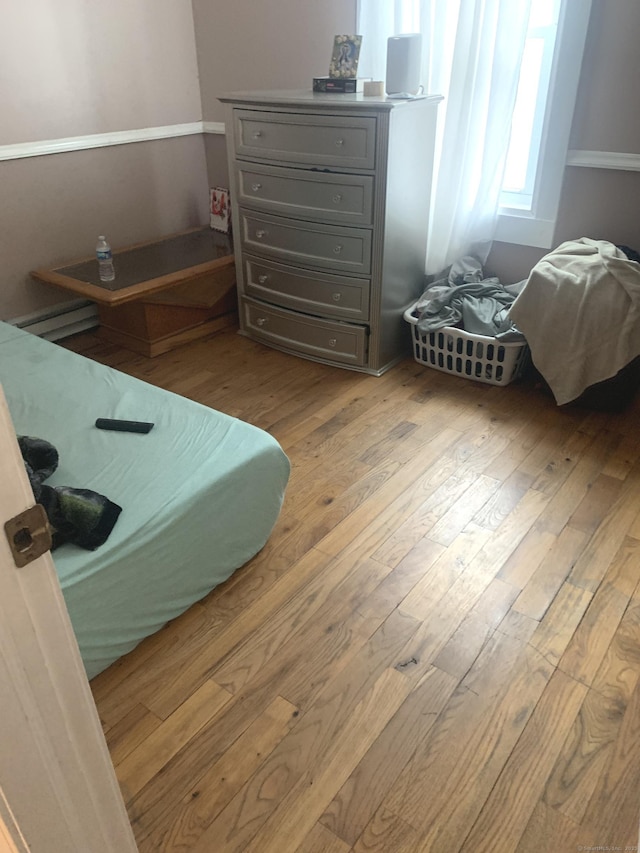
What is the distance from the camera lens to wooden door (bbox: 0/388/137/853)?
0.60 metres

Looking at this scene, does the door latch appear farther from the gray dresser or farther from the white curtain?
the white curtain

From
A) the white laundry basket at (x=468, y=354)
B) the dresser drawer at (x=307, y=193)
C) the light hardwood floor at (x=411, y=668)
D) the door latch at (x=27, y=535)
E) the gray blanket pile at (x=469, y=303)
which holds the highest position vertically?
the door latch at (x=27, y=535)

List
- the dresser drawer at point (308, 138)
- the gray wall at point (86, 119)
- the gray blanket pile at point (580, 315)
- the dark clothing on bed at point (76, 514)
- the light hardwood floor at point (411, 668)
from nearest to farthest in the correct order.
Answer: the light hardwood floor at point (411, 668), the dark clothing on bed at point (76, 514), the gray blanket pile at point (580, 315), the dresser drawer at point (308, 138), the gray wall at point (86, 119)

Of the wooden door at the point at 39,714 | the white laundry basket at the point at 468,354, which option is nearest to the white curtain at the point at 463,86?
the white laundry basket at the point at 468,354

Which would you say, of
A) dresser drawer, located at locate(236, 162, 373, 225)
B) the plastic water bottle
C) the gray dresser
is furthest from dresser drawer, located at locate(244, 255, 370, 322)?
the plastic water bottle

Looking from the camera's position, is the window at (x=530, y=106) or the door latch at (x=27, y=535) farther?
the window at (x=530, y=106)

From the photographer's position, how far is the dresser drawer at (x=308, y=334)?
286 centimetres

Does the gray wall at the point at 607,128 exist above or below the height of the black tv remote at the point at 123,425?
above

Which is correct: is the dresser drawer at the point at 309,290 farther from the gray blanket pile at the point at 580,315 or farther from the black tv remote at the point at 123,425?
the black tv remote at the point at 123,425

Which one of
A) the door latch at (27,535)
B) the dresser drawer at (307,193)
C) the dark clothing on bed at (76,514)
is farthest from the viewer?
the dresser drawer at (307,193)

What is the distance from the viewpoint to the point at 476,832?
121 cm

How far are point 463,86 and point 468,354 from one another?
1.12 meters

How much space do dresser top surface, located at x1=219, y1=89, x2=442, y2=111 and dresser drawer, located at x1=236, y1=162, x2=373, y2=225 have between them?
249mm

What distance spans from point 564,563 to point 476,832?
846mm
